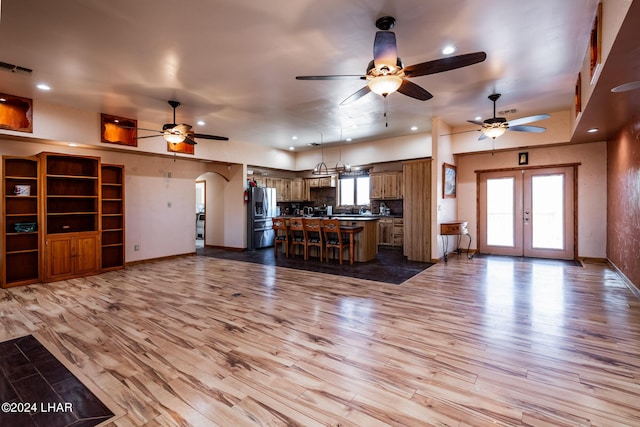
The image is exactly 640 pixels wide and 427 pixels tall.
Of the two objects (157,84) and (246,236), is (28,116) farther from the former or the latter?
(246,236)

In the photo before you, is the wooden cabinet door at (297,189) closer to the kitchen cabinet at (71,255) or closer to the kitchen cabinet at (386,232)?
the kitchen cabinet at (386,232)

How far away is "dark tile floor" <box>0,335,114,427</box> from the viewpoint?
1.88 meters

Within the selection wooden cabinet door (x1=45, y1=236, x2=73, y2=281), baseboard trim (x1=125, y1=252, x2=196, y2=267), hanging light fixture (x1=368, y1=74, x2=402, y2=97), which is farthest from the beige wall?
hanging light fixture (x1=368, y1=74, x2=402, y2=97)

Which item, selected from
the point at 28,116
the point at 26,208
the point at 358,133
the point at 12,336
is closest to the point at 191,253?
the point at 26,208

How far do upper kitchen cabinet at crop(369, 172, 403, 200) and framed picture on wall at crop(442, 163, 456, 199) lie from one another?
1454 mm

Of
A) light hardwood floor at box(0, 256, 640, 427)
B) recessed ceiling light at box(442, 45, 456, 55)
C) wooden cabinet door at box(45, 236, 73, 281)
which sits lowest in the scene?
light hardwood floor at box(0, 256, 640, 427)

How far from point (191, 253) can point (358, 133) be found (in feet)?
17.5

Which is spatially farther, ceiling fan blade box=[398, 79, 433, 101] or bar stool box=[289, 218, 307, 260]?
bar stool box=[289, 218, 307, 260]

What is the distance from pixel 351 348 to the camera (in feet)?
8.94

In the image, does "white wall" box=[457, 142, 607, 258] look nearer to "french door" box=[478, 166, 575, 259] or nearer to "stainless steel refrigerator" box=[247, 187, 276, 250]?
"french door" box=[478, 166, 575, 259]

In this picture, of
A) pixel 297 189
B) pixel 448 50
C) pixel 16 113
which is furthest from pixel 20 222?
pixel 448 50

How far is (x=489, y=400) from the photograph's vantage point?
1.99 m

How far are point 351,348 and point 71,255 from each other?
5.46 meters

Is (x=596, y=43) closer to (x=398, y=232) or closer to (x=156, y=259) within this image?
(x=398, y=232)
